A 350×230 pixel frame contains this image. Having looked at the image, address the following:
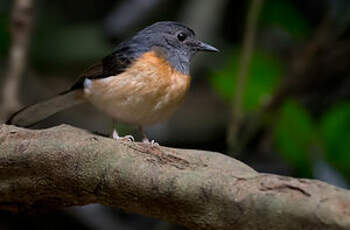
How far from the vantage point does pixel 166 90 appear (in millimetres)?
3451

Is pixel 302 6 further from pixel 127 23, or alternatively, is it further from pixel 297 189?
pixel 297 189

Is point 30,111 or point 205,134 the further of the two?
point 205,134

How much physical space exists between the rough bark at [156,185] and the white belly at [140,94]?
0.55 metres

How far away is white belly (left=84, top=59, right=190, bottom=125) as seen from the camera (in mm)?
3400

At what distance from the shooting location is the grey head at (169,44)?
3.63m

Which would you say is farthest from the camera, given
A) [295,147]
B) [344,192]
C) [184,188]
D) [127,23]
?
[127,23]

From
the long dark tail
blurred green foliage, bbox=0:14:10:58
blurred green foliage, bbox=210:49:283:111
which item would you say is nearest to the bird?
the long dark tail

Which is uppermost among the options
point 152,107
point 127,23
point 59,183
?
point 127,23

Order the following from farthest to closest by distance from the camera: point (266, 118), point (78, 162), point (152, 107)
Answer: point (266, 118)
point (152, 107)
point (78, 162)

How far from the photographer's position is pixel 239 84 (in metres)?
4.52

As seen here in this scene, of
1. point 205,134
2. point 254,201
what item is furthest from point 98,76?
point 205,134

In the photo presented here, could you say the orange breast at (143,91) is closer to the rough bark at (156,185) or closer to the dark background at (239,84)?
the rough bark at (156,185)

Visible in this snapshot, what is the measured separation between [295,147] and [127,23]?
5.89 ft

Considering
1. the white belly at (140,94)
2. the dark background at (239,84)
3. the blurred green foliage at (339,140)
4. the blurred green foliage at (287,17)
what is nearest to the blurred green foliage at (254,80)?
the dark background at (239,84)
